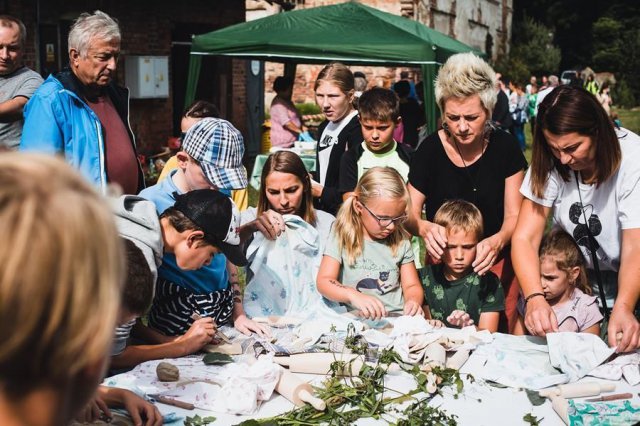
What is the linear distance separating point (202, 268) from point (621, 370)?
161 centimetres

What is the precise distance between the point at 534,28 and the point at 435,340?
36.6 m

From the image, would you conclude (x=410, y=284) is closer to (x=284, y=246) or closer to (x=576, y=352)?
(x=284, y=246)

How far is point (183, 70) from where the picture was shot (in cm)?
1498

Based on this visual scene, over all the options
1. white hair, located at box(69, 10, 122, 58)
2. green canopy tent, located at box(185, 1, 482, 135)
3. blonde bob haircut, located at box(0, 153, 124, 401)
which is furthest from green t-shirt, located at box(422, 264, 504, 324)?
green canopy tent, located at box(185, 1, 482, 135)

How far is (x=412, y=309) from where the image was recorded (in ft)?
10.8

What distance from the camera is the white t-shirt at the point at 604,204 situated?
9.56 ft

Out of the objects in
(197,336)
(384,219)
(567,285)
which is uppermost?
(384,219)

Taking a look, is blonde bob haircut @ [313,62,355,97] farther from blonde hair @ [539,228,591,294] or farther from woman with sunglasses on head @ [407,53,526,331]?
blonde hair @ [539,228,591,294]

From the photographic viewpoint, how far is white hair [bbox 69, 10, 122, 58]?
11.8ft

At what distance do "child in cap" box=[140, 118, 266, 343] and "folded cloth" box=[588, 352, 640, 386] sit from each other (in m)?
1.26

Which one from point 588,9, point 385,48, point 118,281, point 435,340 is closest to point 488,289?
point 435,340

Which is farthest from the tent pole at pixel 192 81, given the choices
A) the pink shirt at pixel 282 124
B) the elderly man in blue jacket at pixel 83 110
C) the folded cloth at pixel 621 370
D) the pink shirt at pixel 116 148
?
the folded cloth at pixel 621 370

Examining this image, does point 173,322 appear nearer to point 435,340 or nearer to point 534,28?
point 435,340

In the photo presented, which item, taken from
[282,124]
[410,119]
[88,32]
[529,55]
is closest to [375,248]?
[88,32]
